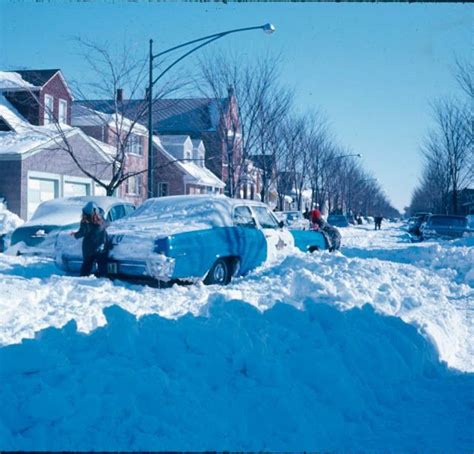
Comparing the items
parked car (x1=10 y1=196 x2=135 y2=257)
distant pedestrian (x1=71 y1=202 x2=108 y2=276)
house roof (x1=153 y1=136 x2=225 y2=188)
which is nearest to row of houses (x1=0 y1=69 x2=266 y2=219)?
house roof (x1=153 y1=136 x2=225 y2=188)

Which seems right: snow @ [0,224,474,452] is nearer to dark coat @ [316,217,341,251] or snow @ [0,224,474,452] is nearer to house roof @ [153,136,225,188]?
dark coat @ [316,217,341,251]

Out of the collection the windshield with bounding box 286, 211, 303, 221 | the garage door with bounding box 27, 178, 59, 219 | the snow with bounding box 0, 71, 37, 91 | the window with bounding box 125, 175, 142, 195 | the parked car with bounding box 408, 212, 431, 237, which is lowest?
the parked car with bounding box 408, 212, 431, 237

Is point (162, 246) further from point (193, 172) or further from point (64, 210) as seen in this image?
point (193, 172)

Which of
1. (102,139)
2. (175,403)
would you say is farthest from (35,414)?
(102,139)

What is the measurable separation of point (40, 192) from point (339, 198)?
41944mm

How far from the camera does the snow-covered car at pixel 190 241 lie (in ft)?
24.8

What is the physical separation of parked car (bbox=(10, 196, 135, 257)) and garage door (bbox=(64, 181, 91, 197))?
39.5ft

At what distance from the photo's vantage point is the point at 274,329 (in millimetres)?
5070

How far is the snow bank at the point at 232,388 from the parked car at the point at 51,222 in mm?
6305

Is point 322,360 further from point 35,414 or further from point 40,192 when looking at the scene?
point 40,192

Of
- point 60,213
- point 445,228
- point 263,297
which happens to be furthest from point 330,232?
point 445,228

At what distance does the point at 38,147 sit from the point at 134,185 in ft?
41.3

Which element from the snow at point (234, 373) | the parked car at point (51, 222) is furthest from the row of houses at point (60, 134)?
the snow at point (234, 373)

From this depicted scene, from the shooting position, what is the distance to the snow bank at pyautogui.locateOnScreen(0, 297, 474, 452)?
339 cm
